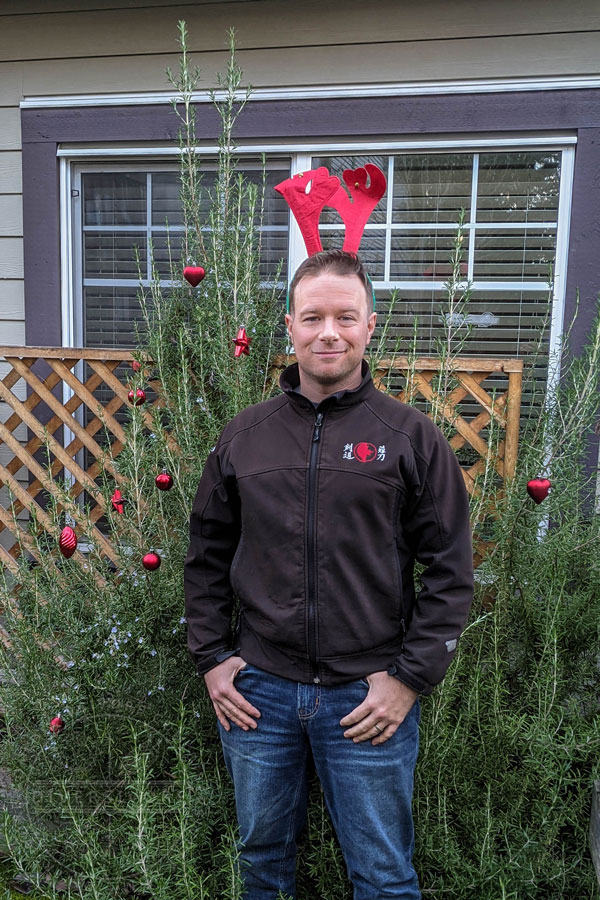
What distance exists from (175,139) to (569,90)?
1.94m

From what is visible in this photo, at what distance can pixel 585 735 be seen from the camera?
1992 millimetres

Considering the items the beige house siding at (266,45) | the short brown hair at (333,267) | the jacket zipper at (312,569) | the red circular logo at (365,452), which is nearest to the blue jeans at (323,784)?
the jacket zipper at (312,569)

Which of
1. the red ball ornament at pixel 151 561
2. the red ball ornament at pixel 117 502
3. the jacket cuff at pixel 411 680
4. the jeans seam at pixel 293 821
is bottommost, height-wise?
the jeans seam at pixel 293 821

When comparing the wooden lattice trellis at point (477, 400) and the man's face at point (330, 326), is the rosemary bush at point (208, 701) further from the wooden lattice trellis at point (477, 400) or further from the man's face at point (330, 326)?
the man's face at point (330, 326)

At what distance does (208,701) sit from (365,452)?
1107mm

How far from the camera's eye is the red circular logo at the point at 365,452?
1741 millimetres

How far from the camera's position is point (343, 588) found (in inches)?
68.2

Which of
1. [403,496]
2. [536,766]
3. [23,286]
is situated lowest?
[536,766]

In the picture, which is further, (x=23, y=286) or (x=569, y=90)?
(x=23, y=286)

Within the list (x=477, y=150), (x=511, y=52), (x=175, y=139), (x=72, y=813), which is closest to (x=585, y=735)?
(x=72, y=813)

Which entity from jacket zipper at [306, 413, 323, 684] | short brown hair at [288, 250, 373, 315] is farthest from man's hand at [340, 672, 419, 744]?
short brown hair at [288, 250, 373, 315]

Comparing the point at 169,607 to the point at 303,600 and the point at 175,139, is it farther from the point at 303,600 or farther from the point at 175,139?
the point at 175,139

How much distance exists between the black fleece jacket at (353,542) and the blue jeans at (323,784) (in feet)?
0.24

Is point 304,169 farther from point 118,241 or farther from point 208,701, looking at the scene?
point 208,701
